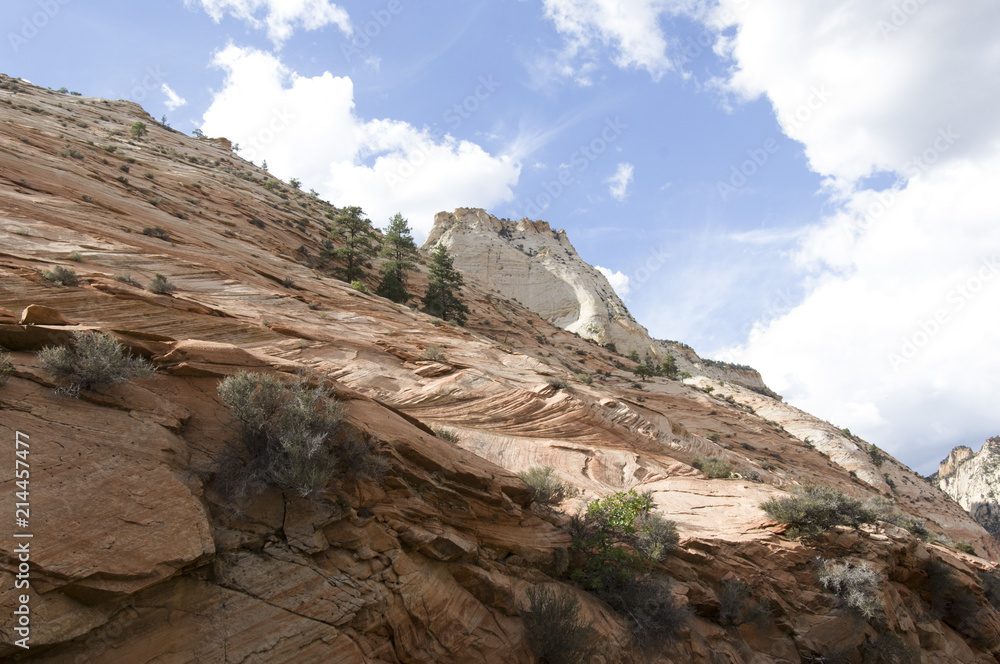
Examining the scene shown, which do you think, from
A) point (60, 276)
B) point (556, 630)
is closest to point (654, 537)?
point (556, 630)

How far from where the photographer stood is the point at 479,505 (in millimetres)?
8297

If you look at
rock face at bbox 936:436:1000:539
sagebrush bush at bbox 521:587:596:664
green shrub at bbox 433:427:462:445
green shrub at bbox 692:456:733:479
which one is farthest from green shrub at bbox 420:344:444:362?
rock face at bbox 936:436:1000:539

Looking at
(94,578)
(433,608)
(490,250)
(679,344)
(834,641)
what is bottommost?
(834,641)

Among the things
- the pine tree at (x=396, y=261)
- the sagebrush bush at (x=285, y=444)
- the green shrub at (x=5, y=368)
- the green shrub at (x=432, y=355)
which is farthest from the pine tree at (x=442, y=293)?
the green shrub at (x=5, y=368)

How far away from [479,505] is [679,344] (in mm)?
87309

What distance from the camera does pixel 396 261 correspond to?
112ft

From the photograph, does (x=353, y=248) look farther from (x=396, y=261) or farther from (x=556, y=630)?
(x=556, y=630)

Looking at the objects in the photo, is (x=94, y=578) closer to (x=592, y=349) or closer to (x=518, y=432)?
(x=518, y=432)

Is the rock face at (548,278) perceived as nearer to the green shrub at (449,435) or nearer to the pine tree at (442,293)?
the pine tree at (442,293)

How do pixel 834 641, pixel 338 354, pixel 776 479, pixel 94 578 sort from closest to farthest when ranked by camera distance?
pixel 94 578, pixel 834 641, pixel 338 354, pixel 776 479

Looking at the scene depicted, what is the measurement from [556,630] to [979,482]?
85.8m

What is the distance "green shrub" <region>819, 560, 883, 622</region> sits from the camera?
10.5 metres

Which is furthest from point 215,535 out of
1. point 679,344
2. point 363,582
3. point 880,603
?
point 679,344

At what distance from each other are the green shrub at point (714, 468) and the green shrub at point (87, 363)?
15.9 m
